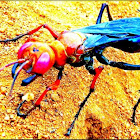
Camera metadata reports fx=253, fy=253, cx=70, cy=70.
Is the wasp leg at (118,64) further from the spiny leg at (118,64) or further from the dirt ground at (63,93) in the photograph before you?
the dirt ground at (63,93)

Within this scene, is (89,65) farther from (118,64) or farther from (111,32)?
(111,32)

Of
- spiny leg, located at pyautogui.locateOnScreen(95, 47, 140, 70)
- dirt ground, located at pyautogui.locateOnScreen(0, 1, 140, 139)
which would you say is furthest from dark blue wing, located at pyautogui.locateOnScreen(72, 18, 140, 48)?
dirt ground, located at pyautogui.locateOnScreen(0, 1, 140, 139)

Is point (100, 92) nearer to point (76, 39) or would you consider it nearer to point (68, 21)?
point (76, 39)

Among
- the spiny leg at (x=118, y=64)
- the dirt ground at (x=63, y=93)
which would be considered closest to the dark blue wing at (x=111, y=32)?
the spiny leg at (x=118, y=64)

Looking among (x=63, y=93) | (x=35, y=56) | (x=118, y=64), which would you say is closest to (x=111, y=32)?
(x=118, y=64)

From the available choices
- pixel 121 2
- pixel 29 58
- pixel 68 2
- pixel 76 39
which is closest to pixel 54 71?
pixel 76 39

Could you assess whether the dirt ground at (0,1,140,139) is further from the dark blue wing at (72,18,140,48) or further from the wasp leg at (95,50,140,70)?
the dark blue wing at (72,18,140,48)
